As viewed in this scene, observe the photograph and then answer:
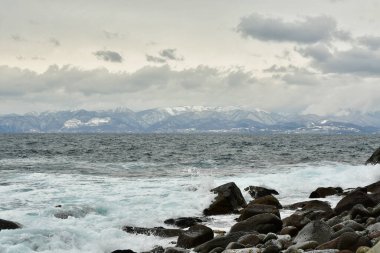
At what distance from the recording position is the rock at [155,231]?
16.5 meters

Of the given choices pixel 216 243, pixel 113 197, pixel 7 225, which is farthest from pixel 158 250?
pixel 113 197

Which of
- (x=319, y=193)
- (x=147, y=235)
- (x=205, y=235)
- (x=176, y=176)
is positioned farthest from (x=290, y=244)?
(x=176, y=176)

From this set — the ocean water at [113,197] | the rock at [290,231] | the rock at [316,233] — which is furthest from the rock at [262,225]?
the rock at [316,233]

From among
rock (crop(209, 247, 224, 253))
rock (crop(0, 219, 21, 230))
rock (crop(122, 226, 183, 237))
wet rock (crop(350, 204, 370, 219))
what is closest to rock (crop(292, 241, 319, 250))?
rock (crop(209, 247, 224, 253))

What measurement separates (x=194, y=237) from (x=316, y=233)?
3984 mm

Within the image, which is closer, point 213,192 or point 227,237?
point 227,237

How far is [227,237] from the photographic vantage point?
46.0 ft

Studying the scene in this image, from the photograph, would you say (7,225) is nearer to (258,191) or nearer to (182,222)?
(182,222)

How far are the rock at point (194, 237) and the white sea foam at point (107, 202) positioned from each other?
115cm

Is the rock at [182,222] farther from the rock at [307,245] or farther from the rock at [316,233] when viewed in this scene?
the rock at [307,245]

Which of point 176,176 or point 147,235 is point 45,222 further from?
point 176,176

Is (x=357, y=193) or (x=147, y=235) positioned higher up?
(x=357, y=193)

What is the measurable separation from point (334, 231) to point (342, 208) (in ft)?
18.1

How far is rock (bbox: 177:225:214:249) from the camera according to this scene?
14547 mm
